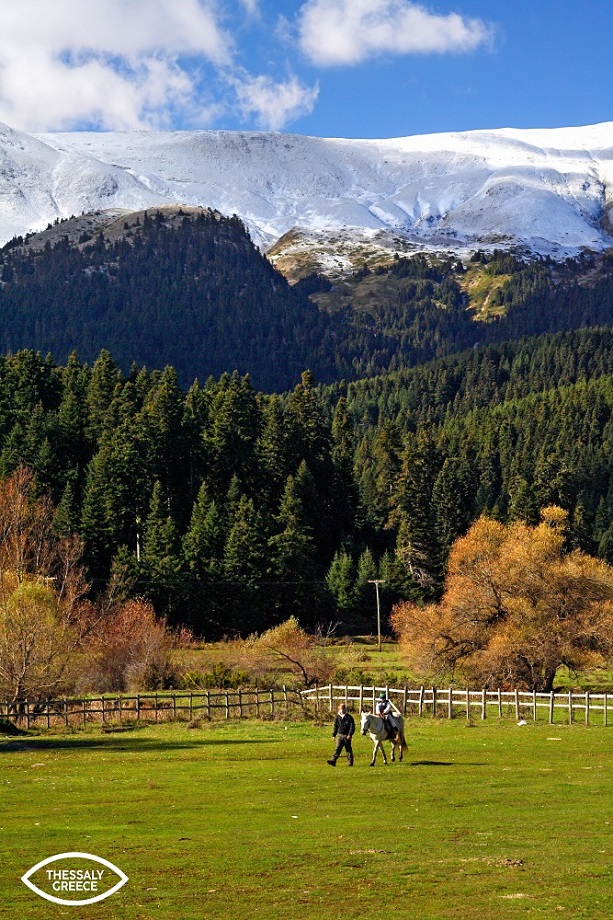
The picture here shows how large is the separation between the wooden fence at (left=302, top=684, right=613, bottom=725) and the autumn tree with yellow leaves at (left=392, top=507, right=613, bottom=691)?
813 cm

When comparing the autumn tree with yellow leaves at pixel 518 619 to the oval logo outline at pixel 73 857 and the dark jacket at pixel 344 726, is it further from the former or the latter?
the oval logo outline at pixel 73 857

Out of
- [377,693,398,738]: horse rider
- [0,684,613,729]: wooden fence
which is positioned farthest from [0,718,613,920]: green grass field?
[0,684,613,729]: wooden fence

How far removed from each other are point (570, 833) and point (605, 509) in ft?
597

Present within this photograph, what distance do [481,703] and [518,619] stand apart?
15436 millimetres

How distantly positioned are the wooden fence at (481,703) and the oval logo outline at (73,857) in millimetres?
32655

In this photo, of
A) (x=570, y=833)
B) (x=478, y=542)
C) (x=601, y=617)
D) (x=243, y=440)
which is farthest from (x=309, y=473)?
(x=570, y=833)

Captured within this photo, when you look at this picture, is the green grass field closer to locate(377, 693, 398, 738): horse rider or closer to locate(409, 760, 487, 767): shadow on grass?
locate(409, 760, 487, 767): shadow on grass

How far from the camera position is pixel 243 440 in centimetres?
13800

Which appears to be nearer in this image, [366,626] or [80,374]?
[366,626]

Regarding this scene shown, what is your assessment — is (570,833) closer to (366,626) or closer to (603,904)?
(603,904)

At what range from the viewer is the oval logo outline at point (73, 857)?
17.4 meters

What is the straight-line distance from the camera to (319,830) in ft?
75.2

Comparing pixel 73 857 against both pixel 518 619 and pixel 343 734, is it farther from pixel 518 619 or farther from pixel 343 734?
pixel 518 619

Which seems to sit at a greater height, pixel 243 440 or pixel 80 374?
pixel 80 374
